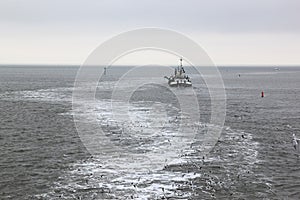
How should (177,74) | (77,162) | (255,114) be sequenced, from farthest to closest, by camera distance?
1. (177,74)
2. (255,114)
3. (77,162)

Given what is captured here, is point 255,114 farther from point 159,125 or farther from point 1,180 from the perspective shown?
point 1,180

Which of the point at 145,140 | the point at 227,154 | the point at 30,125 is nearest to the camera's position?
the point at 227,154

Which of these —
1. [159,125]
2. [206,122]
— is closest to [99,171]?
[159,125]

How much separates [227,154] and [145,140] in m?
9.85

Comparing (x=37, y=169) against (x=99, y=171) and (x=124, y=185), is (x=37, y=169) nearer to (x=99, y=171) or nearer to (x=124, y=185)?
(x=99, y=171)

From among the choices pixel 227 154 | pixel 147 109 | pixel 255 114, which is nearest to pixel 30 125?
pixel 147 109

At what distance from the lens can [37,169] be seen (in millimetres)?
32219

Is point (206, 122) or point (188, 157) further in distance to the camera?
point (206, 122)

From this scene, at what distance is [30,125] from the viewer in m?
52.3

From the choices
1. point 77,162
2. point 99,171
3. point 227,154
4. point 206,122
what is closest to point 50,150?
point 77,162

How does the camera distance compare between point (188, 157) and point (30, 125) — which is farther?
point (30, 125)

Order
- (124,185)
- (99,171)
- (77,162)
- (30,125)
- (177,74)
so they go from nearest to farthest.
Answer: (124,185) → (99,171) → (77,162) → (30,125) → (177,74)

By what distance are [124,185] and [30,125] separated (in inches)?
1118

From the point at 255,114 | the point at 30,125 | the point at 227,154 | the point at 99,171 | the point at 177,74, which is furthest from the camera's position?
the point at 177,74
